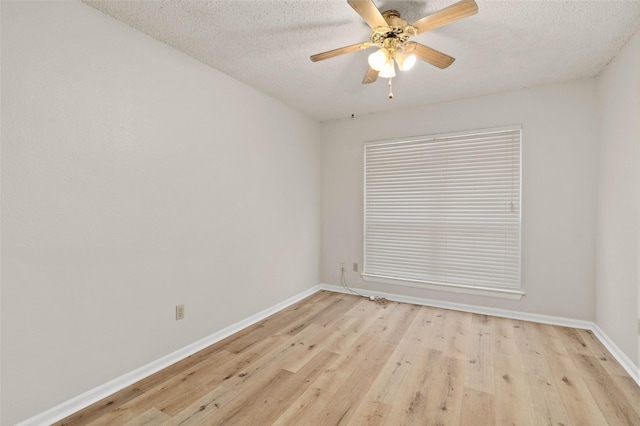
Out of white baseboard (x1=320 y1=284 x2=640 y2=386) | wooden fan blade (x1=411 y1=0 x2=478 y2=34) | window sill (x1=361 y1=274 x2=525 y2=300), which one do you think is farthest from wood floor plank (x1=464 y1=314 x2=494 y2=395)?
wooden fan blade (x1=411 y1=0 x2=478 y2=34)

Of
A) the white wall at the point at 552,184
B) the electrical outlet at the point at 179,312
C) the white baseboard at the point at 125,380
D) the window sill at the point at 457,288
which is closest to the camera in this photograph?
the white baseboard at the point at 125,380

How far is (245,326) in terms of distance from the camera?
3.10m

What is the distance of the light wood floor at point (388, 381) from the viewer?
70.2 inches

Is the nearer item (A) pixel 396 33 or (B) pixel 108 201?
(A) pixel 396 33

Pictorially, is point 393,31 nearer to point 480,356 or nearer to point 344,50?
point 344,50

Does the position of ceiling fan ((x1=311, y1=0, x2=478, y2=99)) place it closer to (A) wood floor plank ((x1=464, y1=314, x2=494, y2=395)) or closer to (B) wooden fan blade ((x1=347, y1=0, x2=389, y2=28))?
(B) wooden fan blade ((x1=347, y1=0, x2=389, y2=28))

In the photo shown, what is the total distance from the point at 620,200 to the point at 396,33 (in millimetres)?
2332

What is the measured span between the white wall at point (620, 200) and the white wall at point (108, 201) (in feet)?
10.7

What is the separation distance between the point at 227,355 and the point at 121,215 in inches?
55.9

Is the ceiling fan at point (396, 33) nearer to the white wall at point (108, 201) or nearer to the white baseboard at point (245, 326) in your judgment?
the white wall at point (108, 201)

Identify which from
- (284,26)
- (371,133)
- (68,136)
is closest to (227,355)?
(68,136)

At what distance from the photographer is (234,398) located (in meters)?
1.96

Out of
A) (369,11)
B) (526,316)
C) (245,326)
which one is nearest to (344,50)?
(369,11)

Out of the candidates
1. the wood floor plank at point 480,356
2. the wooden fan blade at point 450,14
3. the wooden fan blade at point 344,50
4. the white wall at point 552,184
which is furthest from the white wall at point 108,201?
the white wall at point 552,184
